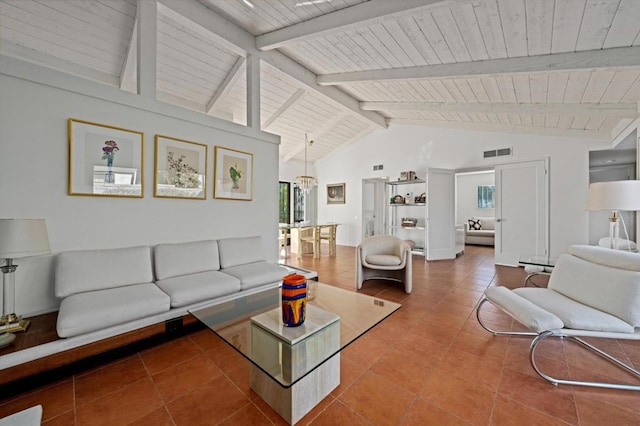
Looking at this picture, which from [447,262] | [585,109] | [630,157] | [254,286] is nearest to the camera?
[254,286]

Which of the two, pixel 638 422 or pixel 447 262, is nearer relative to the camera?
pixel 638 422

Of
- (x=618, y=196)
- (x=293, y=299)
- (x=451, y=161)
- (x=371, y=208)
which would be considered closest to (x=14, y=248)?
(x=293, y=299)

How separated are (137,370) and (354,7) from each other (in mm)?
3718

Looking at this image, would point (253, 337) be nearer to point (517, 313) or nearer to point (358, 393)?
point (358, 393)

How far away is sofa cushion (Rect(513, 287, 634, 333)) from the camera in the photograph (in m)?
1.79

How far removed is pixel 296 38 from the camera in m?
3.02

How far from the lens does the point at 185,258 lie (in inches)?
111

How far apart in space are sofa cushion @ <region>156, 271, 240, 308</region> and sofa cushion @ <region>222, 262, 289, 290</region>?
0.10 m

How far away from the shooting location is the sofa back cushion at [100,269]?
7.00 feet

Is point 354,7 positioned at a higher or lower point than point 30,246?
higher

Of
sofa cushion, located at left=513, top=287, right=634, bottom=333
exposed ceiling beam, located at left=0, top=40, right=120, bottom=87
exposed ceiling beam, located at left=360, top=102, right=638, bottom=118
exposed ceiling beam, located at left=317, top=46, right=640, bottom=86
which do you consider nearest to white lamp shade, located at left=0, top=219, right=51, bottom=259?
exposed ceiling beam, located at left=0, top=40, right=120, bottom=87

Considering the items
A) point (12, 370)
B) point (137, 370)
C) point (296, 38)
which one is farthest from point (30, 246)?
point (296, 38)

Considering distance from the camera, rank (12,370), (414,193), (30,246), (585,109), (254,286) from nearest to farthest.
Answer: (12,370), (30,246), (254,286), (585,109), (414,193)

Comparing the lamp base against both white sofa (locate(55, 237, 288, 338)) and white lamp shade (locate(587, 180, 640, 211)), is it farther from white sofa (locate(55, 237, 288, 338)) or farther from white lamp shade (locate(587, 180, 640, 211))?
white lamp shade (locate(587, 180, 640, 211))
